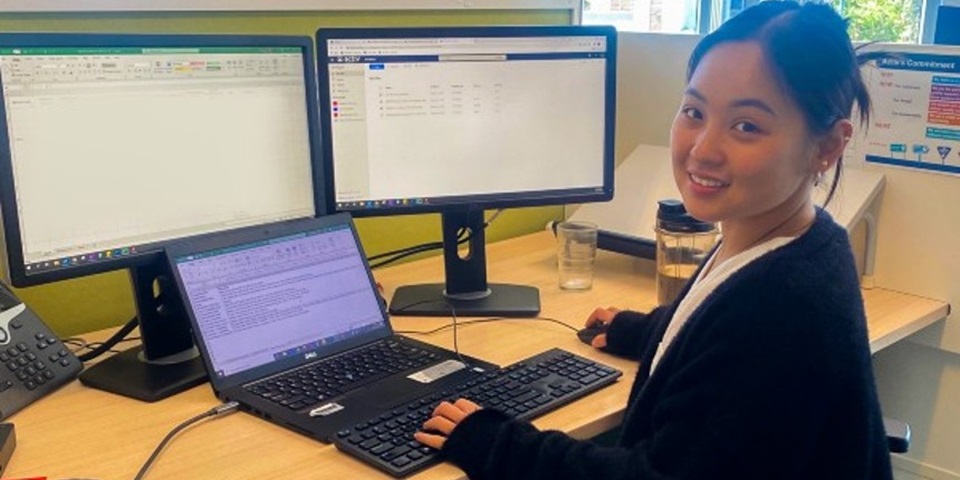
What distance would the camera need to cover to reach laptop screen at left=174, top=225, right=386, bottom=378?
4.45 feet

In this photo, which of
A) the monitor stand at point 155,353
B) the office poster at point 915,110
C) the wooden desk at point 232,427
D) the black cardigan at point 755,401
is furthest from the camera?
the office poster at point 915,110

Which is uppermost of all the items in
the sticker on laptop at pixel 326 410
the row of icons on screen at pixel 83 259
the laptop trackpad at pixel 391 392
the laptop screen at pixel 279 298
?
the row of icons on screen at pixel 83 259

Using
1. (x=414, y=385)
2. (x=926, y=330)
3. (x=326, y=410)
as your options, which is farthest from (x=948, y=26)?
(x=326, y=410)

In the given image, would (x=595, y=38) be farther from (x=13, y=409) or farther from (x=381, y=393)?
(x=13, y=409)

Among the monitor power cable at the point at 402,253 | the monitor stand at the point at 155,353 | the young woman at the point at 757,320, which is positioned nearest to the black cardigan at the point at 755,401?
the young woman at the point at 757,320

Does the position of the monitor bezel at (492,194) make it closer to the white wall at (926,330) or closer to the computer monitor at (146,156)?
the computer monitor at (146,156)

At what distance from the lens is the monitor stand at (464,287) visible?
173 cm

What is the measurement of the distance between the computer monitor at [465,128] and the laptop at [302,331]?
0.56 ft

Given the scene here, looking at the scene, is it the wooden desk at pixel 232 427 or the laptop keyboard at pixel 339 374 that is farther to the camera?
the laptop keyboard at pixel 339 374

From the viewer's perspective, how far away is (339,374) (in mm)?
1389

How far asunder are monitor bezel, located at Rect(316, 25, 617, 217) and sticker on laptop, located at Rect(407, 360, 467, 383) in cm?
35

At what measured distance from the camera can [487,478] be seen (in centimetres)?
114

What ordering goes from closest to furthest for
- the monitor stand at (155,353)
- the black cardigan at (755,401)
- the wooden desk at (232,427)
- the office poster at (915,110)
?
the black cardigan at (755,401)
the wooden desk at (232,427)
the monitor stand at (155,353)
the office poster at (915,110)

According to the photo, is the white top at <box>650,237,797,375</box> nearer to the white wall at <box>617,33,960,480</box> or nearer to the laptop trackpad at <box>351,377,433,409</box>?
the laptop trackpad at <box>351,377,433,409</box>
